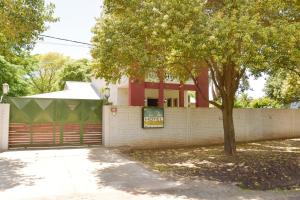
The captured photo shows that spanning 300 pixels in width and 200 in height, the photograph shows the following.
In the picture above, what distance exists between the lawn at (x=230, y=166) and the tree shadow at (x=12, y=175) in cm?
407

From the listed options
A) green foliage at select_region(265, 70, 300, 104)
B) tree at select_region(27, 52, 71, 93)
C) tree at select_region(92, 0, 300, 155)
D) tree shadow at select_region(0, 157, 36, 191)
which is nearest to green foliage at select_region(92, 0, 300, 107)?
tree at select_region(92, 0, 300, 155)

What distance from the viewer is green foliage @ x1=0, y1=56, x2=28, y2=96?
22.4 m

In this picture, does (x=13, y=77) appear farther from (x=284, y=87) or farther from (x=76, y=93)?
(x=284, y=87)

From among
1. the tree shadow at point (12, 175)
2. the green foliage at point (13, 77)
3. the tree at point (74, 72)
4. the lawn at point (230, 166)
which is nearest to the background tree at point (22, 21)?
the tree shadow at point (12, 175)

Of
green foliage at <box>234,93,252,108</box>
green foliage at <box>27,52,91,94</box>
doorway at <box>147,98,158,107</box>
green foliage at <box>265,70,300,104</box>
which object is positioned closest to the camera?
green foliage at <box>265,70,300,104</box>

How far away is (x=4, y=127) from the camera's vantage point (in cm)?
1354

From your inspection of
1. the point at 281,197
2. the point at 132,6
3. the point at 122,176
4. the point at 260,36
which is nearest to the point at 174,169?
the point at 122,176

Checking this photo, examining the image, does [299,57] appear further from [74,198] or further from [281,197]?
[74,198]

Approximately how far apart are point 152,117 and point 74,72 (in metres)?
26.9

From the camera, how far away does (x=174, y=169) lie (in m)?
10.4

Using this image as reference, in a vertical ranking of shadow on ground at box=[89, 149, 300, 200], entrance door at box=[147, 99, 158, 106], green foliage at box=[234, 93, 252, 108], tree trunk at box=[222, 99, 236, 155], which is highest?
green foliage at box=[234, 93, 252, 108]

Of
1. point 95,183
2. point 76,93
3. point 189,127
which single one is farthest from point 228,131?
point 76,93

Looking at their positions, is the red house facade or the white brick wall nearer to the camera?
the white brick wall

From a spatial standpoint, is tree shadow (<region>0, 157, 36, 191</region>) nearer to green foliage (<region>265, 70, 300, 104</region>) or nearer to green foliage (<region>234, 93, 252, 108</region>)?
green foliage (<region>265, 70, 300, 104</region>)
